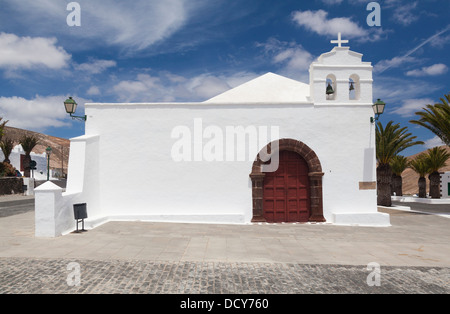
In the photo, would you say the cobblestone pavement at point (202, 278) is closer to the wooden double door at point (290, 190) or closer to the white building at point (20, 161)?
the wooden double door at point (290, 190)

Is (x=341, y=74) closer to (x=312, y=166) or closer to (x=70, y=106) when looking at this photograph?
(x=312, y=166)

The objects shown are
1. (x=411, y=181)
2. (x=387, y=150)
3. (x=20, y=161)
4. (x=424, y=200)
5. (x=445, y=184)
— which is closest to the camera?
(x=387, y=150)

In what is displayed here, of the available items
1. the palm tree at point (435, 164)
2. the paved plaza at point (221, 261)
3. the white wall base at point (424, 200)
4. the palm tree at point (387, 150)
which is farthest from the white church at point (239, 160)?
the palm tree at point (435, 164)

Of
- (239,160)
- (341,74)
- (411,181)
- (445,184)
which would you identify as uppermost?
(341,74)

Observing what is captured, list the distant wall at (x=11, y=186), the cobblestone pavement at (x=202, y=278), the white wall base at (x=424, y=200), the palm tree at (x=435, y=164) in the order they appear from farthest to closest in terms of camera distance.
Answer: the palm tree at (x=435, y=164)
the white wall base at (x=424, y=200)
the distant wall at (x=11, y=186)
the cobblestone pavement at (x=202, y=278)

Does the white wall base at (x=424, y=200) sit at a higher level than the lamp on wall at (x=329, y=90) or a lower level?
lower

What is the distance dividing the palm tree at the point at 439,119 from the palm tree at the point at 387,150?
2.91 m

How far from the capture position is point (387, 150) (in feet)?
57.2

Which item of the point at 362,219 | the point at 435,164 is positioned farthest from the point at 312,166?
the point at 435,164

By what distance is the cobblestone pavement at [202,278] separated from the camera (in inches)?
169

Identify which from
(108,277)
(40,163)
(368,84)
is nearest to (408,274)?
(108,277)

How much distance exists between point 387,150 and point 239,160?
1198 cm

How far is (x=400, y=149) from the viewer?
696 inches

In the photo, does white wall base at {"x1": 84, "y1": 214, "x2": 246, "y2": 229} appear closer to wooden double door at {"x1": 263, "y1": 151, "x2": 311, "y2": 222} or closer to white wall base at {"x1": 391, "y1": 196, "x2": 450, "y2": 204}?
wooden double door at {"x1": 263, "y1": 151, "x2": 311, "y2": 222}
